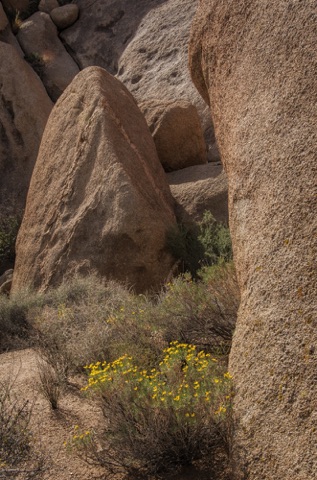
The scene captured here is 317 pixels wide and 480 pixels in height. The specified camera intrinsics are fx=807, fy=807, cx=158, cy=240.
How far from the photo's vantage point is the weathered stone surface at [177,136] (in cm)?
1240

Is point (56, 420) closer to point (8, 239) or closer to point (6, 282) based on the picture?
point (6, 282)

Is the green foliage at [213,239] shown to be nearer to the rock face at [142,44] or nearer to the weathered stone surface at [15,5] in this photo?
the rock face at [142,44]

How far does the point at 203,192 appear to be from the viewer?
11.1 metres

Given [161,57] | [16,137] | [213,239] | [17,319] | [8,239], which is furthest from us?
[161,57]

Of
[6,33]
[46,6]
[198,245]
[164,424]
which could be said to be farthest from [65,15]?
[164,424]

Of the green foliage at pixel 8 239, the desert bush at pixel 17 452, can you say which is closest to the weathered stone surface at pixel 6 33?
the green foliage at pixel 8 239

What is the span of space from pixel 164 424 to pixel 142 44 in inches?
527

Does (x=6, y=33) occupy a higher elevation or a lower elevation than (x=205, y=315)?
higher

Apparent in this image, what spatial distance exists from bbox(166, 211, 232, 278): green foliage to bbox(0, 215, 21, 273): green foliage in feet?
14.6

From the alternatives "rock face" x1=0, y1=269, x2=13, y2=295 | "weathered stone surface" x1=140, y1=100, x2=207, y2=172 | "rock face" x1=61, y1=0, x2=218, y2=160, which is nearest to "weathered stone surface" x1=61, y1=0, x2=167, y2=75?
"rock face" x1=61, y1=0, x2=218, y2=160

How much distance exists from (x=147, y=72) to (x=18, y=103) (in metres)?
2.66

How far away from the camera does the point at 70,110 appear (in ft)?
37.4

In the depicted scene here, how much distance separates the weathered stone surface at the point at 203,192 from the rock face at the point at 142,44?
181 centimetres

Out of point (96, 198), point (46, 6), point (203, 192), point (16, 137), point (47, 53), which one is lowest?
point (203, 192)
